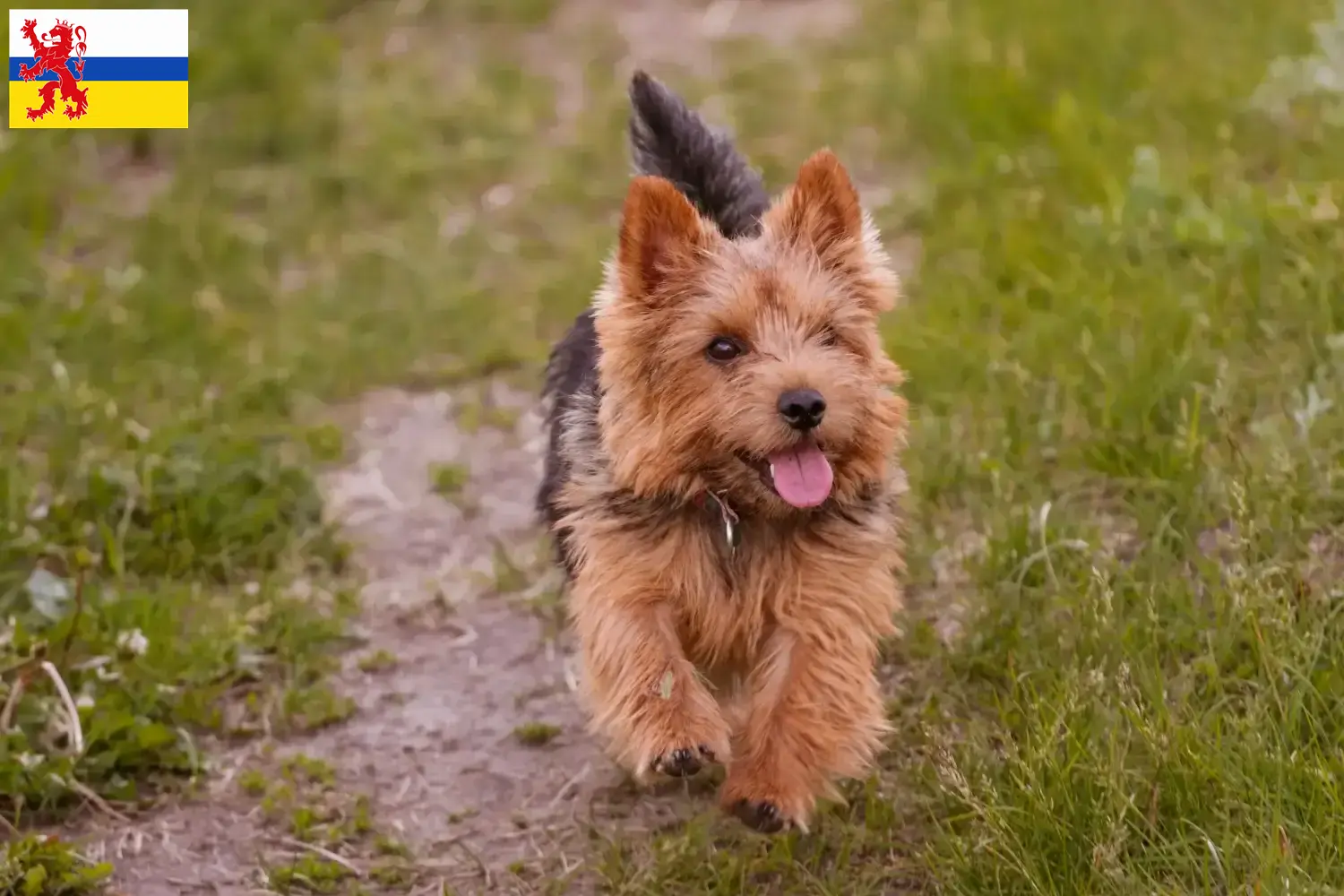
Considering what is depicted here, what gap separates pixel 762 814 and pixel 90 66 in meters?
4.61

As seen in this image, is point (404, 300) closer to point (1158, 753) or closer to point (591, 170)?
point (591, 170)

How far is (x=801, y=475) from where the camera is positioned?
3.01 meters

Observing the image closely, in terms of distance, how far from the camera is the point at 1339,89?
554 centimetres

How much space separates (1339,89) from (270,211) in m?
4.34

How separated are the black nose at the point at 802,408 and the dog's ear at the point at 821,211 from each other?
0.43 m

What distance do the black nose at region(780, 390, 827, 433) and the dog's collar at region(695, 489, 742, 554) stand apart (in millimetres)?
312

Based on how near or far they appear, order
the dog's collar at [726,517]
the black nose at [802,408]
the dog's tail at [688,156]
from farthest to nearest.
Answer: the dog's tail at [688,156] < the dog's collar at [726,517] < the black nose at [802,408]

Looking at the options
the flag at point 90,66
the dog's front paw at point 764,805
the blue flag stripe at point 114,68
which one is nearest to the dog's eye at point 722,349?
the dog's front paw at point 764,805

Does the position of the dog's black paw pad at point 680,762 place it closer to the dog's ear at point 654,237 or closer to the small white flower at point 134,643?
the dog's ear at point 654,237

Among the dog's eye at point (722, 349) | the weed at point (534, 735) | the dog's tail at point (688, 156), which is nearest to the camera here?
the dog's eye at point (722, 349)

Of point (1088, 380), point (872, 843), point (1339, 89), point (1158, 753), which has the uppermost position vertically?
point (1339, 89)

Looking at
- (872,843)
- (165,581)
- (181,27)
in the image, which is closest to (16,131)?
(181,27)

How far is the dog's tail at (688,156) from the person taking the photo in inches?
151

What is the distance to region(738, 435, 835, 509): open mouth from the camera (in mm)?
3004
